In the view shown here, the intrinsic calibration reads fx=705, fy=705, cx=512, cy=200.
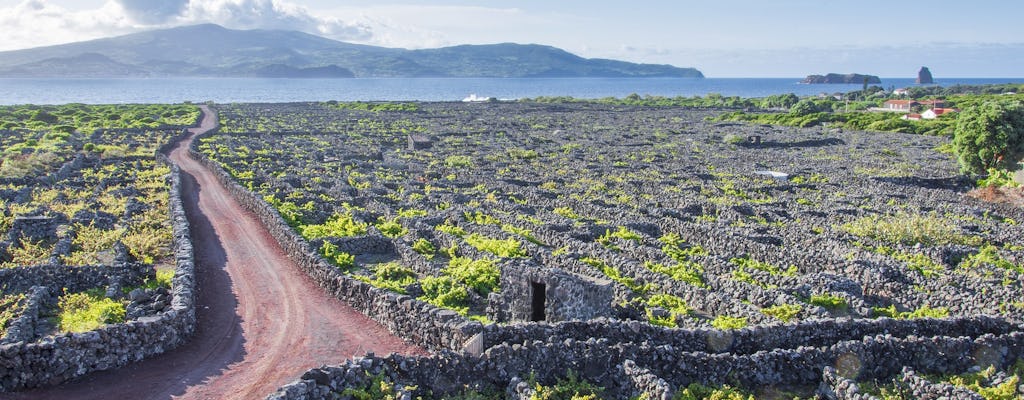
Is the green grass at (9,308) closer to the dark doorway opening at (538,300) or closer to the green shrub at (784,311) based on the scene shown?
the dark doorway opening at (538,300)

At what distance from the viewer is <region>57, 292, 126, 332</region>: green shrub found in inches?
758

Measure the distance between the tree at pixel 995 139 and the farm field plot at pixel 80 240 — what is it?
5142 centimetres

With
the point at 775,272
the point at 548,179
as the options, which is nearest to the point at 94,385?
the point at 775,272

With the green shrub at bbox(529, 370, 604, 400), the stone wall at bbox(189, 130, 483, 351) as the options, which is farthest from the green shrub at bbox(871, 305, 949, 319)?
the stone wall at bbox(189, 130, 483, 351)

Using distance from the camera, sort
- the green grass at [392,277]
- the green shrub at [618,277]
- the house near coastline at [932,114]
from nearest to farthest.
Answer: the green grass at [392,277] → the green shrub at [618,277] → the house near coastline at [932,114]

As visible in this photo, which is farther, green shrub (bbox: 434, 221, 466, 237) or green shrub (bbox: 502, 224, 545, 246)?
green shrub (bbox: 434, 221, 466, 237)

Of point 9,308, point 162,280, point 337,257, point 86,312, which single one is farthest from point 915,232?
point 9,308

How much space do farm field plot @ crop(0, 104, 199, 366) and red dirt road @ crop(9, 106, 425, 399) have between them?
49.3 inches

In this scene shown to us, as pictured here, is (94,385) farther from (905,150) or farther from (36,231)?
(905,150)

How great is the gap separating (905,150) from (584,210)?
164ft

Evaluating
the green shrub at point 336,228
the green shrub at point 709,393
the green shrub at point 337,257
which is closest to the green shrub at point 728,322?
the green shrub at point 709,393

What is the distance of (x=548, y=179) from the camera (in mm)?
48531

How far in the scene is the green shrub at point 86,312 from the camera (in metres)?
19.3

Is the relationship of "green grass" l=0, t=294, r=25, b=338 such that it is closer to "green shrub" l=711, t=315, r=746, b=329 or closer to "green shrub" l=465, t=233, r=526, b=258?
"green shrub" l=465, t=233, r=526, b=258
